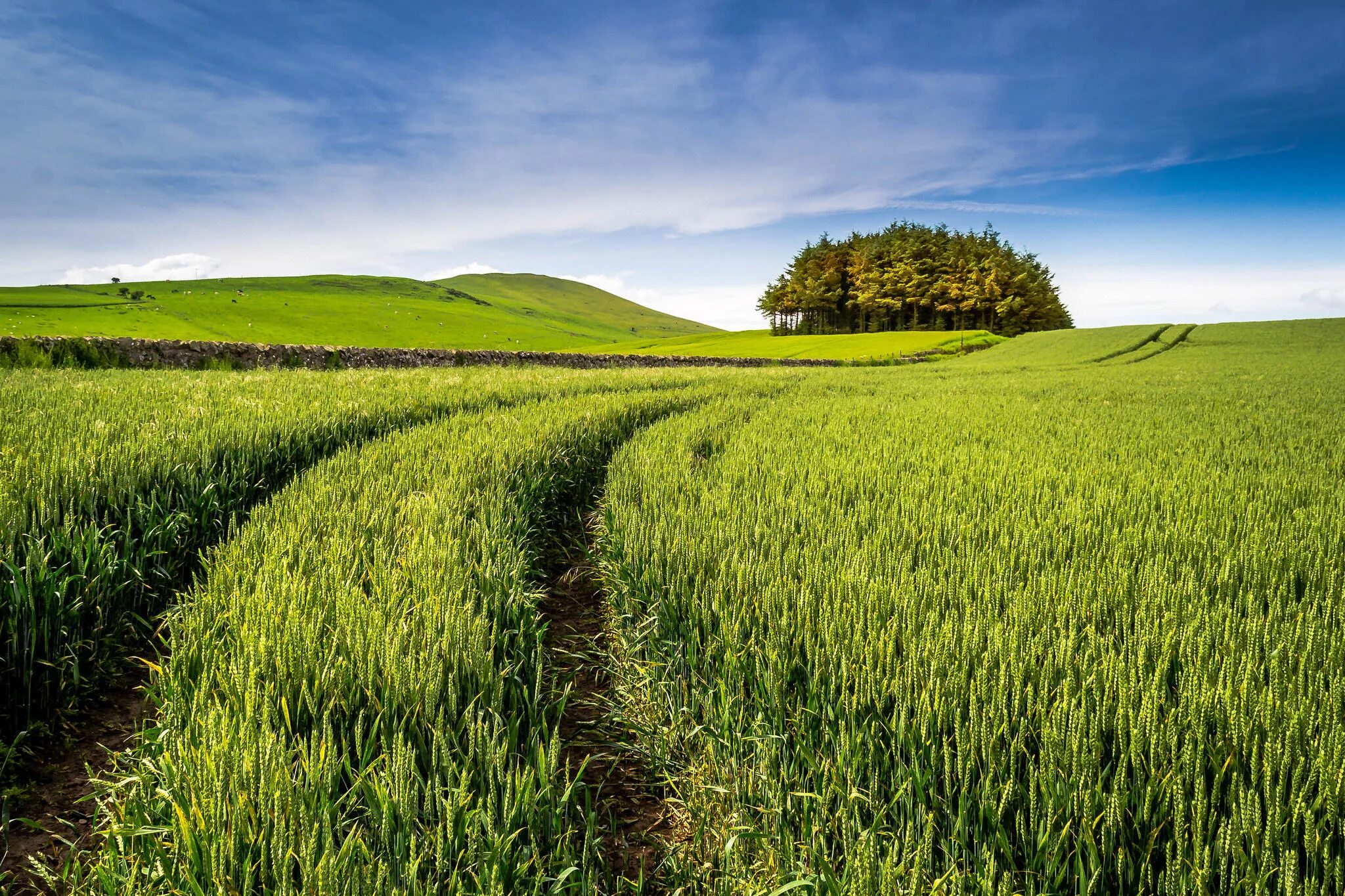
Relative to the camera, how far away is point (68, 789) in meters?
2.21

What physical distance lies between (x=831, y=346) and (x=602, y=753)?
45670mm

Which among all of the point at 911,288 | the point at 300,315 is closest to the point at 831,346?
the point at 911,288

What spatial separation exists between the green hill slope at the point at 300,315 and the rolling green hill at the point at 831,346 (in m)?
21.5

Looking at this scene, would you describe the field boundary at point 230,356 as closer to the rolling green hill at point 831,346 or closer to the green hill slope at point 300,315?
the green hill slope at point 300,315

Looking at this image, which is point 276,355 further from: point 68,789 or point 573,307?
point 573,307

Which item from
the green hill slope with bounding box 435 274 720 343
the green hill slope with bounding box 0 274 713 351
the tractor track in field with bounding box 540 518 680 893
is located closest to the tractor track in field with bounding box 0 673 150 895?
the tractor track in field with bounding box 540 518 680 893

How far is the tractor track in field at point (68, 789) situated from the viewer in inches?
71.7

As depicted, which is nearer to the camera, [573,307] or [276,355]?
[276,355]

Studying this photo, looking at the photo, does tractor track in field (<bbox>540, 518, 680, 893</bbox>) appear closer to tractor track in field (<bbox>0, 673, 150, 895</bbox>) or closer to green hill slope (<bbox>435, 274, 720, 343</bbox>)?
tractor track in field (<bbox>0, 673, 150, 895</bbox>)

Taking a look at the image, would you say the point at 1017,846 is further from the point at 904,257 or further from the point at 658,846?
the point at 904,257

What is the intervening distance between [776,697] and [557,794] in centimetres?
73

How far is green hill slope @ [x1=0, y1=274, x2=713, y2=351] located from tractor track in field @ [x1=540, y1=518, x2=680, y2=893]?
28.5m

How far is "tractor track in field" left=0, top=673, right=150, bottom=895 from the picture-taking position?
182 cm

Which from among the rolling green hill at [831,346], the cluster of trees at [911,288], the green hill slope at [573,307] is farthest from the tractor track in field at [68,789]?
the green hill slope at [573,307]
